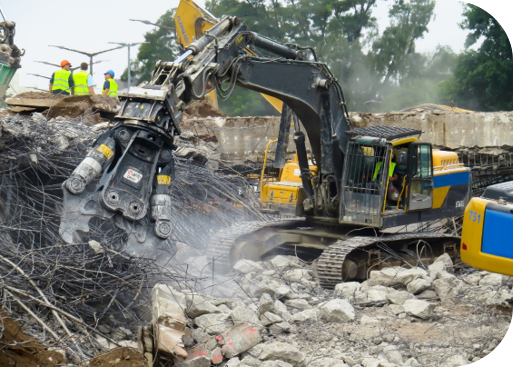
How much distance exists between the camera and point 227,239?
9023 mm

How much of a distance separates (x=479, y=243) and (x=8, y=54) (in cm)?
676

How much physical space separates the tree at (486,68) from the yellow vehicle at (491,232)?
70.5 ft

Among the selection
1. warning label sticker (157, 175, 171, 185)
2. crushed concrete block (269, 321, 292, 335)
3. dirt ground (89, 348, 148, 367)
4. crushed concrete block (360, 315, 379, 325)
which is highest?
warning label sticker (157, 175, 171, 185)

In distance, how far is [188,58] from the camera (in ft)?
22.0

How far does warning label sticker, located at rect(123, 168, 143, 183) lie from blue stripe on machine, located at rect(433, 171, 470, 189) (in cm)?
457

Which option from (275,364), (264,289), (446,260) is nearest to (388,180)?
(446,260)

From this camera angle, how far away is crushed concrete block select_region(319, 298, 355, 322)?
6.37 meters

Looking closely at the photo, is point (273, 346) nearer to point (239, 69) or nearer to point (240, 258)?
point (239, 69)

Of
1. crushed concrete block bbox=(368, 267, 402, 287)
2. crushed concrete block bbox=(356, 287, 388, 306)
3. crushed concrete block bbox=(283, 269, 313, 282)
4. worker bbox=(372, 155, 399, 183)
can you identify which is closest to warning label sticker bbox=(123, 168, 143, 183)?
crushed concrete block bbox=(283, 269, 313, 282)

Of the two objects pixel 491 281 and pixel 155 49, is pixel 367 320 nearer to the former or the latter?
pixel 491 281

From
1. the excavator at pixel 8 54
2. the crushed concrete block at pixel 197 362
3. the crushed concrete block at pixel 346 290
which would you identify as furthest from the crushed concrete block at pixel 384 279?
the excavator at pixel 8 54

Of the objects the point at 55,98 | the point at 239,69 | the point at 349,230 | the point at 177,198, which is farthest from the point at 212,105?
the point at 239,69

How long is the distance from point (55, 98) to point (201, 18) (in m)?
3.56

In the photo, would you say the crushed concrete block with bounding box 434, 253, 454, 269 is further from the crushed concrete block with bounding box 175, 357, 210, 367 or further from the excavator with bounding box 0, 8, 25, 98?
the excavator with bounding box 0, 8, 25, 98
